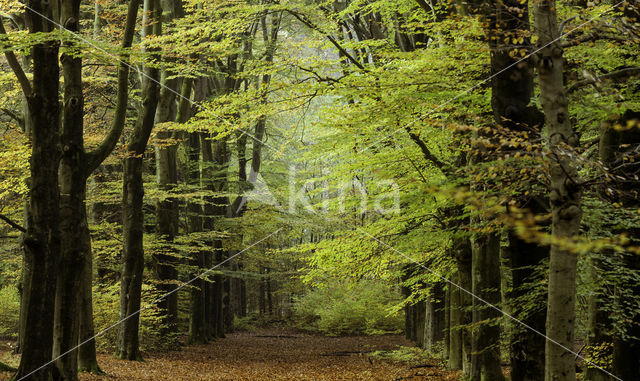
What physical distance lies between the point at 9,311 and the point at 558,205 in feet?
76.2

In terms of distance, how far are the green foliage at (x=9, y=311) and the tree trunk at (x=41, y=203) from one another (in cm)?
1691

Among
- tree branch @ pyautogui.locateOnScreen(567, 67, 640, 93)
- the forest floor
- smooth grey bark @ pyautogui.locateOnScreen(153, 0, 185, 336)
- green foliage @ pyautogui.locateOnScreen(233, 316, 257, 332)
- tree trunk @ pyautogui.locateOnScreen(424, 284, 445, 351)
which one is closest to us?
tree branch @ pyautogui.locateOnScreen(567, 67, 640, 93)

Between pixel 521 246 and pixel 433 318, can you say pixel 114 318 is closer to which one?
pixel 433 318

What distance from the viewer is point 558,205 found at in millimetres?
4629

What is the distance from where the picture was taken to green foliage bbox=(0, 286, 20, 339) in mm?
21844

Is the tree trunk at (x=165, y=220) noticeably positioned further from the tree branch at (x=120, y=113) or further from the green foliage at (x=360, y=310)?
the green foliage at (x=360, y=310)

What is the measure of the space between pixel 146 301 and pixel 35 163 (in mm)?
8819

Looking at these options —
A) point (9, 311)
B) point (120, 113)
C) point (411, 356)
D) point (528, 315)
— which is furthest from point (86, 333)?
point (9, 311)

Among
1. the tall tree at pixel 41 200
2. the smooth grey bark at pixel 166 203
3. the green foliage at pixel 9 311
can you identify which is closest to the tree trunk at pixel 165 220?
the smooth grey bark at pixel 166 203

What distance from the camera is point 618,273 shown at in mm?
6051

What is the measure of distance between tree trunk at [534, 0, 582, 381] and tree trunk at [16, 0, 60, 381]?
5985 millimetres

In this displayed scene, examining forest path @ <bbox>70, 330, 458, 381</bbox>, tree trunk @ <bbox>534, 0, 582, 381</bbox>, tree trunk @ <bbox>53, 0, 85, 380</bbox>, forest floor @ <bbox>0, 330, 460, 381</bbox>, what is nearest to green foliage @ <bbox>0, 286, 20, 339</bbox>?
forest floor @ <bbox>0, 330, 460, 381</bbox>

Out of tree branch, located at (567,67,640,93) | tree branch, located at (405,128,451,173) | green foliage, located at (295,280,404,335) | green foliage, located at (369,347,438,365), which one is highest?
tree branch, located at (567,67,640,93)

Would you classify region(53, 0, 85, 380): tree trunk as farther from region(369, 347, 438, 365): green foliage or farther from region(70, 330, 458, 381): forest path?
region(369, 347, 438, 365): green foliage
